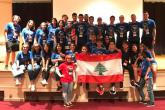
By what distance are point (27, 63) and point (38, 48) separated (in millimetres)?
544

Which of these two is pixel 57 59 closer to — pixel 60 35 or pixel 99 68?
pixel 60 35

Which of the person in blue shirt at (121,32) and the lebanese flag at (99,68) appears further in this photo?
the person in blue shirt at (121,32)

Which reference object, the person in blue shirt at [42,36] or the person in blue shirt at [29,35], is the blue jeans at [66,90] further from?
the person in blue shirt at [29,35]

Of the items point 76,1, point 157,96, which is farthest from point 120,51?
point 76,1

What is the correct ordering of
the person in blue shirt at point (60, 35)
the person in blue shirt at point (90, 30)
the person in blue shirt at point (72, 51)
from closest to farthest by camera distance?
1. the person in blue shirt at point (72, 51)
2. the person in blue shirt at point (60, 35)
3. the person in blue shirt at point (90, 30)

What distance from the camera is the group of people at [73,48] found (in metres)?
11.9

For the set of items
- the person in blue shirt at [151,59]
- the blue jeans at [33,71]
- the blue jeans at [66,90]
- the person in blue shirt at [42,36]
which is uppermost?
the person in blue shirt at [42,36]

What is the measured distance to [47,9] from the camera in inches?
813

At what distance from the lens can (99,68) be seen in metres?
12.3

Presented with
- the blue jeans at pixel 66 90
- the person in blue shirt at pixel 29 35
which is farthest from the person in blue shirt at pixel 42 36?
the blue jeans at pixel 66 90

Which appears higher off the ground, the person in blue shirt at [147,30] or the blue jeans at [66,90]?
the person in blue shirt at [147,30]

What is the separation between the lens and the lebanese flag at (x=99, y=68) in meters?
12.3

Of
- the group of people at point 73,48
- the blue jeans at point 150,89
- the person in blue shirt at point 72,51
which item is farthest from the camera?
the person in blue shirt at point 72,51

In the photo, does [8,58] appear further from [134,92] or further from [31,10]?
[31,10]
